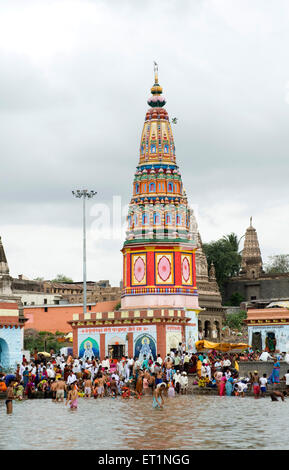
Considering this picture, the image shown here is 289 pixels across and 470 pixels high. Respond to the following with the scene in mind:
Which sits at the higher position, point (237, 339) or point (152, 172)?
point (152, 172)

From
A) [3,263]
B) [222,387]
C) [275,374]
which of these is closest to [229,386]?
[222,387]

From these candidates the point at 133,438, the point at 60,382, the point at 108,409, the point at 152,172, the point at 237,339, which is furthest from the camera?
the point at 237,339

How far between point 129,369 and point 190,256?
1389 cm

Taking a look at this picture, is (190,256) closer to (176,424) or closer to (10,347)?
(10,347)

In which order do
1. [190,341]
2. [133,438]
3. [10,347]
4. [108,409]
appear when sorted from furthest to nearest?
[190,341], [10,347], [108,409], [133,438]

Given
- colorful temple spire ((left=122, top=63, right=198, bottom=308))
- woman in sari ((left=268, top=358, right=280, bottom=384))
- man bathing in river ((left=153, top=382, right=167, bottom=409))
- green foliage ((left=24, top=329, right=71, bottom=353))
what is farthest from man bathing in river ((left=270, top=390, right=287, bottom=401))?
green foliage ((left=24, top=329, right=71, bottom=353))

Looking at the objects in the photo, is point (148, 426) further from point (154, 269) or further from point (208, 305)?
point (208, 305)

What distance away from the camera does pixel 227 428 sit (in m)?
18.0

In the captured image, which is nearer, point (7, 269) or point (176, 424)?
point (176, 424)

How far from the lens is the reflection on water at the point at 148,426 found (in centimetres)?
1524

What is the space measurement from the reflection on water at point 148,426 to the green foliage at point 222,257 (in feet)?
202

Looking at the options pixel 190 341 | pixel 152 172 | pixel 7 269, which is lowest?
pixel 190 341

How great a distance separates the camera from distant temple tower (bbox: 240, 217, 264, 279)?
3772 inches
